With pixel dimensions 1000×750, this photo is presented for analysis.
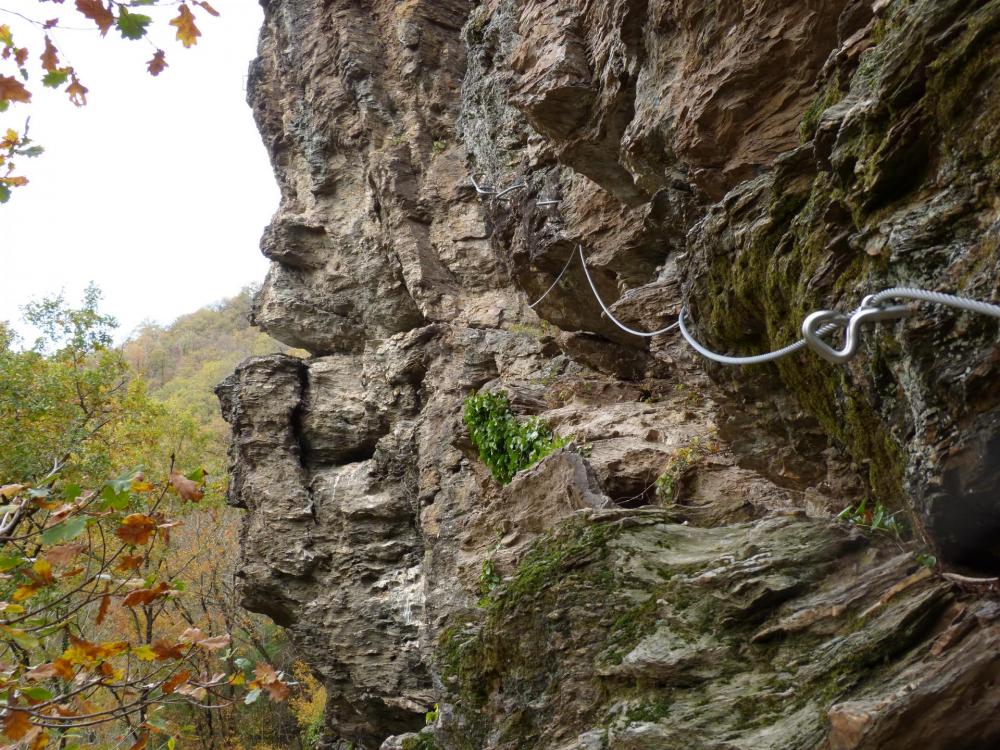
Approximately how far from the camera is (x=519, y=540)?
800 centimetres

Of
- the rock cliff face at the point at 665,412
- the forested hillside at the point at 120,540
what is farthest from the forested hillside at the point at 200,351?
the rock cliff face at the point at 665,412

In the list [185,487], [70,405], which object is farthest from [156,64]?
[70,405]

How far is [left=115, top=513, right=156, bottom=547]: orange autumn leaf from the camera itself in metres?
3.55

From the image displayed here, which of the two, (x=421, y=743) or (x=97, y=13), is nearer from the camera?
(x=97, y=13)

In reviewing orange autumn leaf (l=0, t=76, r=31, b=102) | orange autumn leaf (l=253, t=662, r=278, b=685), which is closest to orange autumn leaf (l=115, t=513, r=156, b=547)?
orange autumn leaf (l=253, t=662, r=278, b=685)

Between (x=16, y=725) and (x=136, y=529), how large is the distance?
90 cm

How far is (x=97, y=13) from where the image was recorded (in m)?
3.47

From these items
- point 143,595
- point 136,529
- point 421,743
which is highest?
point 136,529

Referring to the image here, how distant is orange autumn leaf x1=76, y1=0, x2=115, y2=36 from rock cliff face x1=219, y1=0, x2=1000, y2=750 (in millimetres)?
3467

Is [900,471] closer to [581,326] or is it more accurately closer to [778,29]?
[778,29]

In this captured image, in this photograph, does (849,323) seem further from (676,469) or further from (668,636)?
(676,469)

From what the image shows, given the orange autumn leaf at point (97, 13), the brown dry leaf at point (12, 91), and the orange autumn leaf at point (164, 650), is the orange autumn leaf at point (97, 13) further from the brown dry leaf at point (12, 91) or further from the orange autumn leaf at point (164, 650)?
the orange autumn leaf at point (164, 650)

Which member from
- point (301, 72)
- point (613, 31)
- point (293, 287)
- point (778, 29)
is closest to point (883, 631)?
point (778, 29)

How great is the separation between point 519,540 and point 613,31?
528cm
